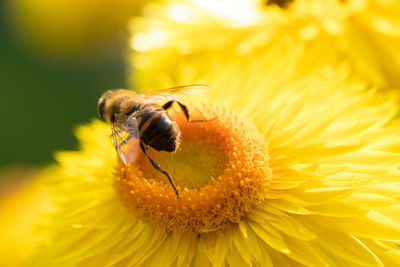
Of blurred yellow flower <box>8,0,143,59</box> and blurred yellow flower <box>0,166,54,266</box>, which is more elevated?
blurred yellow flower <box>8,0,143,59</box>

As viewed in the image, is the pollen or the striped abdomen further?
the striped abdomen

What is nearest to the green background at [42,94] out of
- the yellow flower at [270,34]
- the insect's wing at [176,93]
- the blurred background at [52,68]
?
the blurred background at [52,68]

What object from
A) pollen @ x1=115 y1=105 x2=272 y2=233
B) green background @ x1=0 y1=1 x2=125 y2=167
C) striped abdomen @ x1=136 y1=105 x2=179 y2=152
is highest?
striped abdomen @ x1=136 y1=105 x2=179 y2=152

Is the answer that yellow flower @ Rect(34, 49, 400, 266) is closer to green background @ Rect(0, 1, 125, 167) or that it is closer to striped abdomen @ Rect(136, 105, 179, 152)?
striped abdomen @ Rect(136, 105, 179, 152)

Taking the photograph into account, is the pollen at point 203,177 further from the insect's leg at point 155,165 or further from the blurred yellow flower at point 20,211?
the blurred yellow flower at point 20,211

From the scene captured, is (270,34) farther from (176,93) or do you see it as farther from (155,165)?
(155,165)

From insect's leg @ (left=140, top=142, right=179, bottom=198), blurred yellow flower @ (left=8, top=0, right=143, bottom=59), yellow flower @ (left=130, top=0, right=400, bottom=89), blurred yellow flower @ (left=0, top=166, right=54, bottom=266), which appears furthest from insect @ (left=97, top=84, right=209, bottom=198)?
blurred yellow flower @ (left=8, top=0, right=143, bottom=59)

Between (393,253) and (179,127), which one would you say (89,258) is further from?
(393,253)
